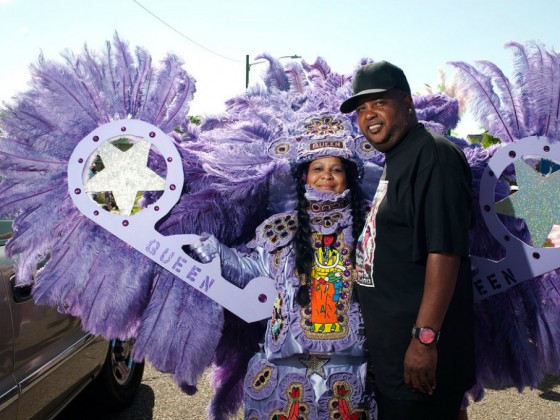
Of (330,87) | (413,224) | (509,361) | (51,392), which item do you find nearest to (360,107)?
(413,224)

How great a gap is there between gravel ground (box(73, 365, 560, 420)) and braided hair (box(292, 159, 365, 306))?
162 cm

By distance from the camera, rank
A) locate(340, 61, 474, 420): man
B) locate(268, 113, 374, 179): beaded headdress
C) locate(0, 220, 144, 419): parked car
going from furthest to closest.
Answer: locate(0, 220, 144, 419): parked car
locate(268, 113, 374, 179): beaded headdress
locate(340, 61, 474, 420): man

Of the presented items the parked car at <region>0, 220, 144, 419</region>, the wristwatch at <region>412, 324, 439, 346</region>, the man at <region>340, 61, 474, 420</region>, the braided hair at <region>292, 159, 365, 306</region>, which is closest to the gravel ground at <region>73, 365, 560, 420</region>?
the parked car at <region>0, 220, 144, 419</region>

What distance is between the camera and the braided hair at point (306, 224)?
7.13 ft

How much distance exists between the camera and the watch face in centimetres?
159

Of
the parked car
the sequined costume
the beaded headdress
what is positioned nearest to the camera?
the sequined costume

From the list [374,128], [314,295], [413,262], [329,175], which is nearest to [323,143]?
[329,175]

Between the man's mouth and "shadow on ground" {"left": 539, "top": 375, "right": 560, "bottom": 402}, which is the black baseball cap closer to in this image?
the man's mouth

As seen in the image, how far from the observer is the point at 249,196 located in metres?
2.41

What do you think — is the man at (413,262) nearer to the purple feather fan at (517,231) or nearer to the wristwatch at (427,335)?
the wristwatch at (427,335)

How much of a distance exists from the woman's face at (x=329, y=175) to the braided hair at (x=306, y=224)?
6 centimetres

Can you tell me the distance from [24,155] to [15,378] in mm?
937

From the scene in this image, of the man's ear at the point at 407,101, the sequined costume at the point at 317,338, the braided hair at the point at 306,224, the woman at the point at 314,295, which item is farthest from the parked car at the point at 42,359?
the man's ear at the point at 407,101

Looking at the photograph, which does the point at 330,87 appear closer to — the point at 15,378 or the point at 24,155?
the point at 24,155
